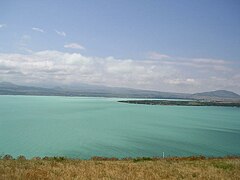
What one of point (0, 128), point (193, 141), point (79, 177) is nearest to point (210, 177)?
point (79, 177)

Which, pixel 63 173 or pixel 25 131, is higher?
pixel 63 173

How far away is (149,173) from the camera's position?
15781 millimetres

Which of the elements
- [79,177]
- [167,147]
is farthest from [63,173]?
[167,147]

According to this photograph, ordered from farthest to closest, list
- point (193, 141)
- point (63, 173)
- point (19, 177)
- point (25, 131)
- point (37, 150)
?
point (25, 131) → point (193, 141) → point (37, 150) → point (63, 173) → point (19, 177)

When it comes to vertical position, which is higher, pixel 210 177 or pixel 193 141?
pixel 210 177

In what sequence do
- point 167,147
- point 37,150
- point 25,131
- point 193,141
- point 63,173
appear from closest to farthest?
point 63,173 → point 37,150 → point 167,147 → point 193,141 → point 25,131

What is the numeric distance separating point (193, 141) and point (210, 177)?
178ft

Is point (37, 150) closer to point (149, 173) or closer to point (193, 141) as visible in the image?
point (193, 141)

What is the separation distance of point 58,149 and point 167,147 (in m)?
21.6

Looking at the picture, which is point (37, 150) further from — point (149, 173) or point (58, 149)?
point (149, 173)

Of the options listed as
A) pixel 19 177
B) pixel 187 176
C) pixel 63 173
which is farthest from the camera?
pixel 187 176

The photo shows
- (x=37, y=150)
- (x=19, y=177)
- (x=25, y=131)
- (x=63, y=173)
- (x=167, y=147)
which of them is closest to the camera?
(x=19, y=177)

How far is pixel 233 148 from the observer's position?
199 feet

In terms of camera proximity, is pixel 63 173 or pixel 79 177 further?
pixel 63 173
